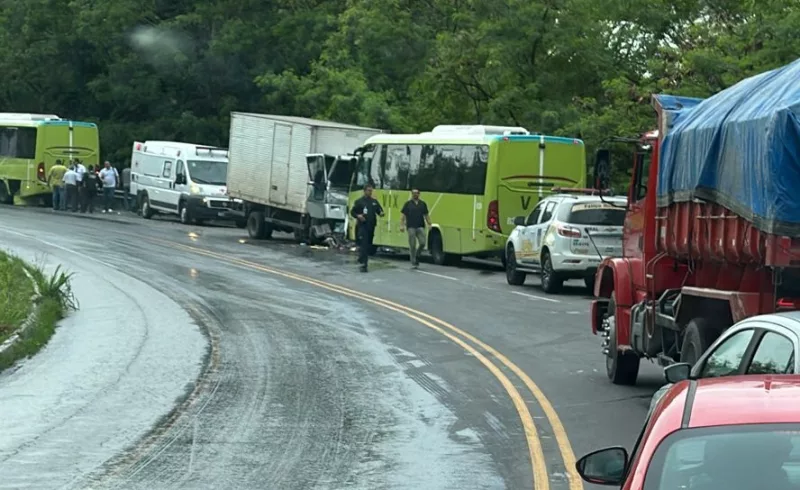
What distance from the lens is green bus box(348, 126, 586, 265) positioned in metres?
31.3

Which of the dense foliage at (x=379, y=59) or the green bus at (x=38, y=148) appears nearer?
the dense foliage at (x=379, y=59)

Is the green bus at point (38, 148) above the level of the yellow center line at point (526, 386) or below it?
above

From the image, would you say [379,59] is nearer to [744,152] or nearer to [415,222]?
[415,222]

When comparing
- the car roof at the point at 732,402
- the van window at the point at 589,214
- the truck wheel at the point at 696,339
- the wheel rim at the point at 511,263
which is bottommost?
the wheel rim at the point at 511,263

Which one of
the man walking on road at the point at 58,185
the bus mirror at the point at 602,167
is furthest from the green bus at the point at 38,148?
the bus mirror at the point at 602,167

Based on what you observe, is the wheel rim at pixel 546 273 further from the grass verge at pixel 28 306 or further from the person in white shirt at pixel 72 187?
the person in white shirt at pixel 72 187

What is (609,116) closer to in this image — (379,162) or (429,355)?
(379,162)

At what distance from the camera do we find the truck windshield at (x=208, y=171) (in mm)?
45688

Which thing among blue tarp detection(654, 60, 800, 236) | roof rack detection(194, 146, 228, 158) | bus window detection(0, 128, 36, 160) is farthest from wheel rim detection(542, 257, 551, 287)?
bus window detection(0, 128, 36, 160)

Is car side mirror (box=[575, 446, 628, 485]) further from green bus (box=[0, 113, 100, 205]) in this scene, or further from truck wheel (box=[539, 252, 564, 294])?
green bus (box=[0, 113, 100, 205])

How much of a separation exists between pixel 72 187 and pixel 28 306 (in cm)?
3035

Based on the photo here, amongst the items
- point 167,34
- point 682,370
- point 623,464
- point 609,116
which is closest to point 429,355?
point 682,370

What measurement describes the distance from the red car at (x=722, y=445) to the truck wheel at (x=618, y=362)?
10.2m

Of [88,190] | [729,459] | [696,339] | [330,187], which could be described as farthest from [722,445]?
[88,190]
